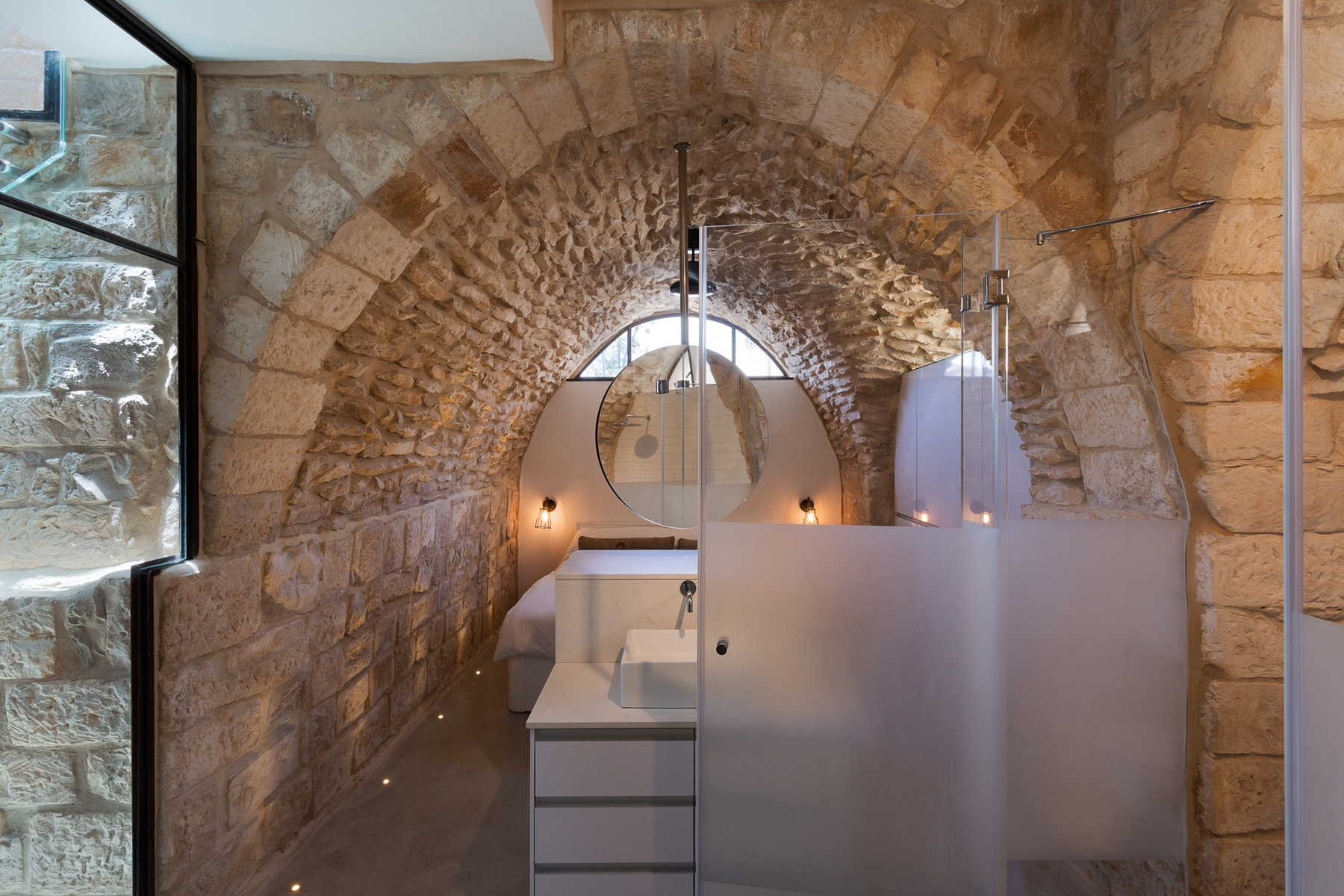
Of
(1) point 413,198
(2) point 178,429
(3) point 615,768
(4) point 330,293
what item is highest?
(1) point 413,198

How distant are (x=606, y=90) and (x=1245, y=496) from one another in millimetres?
2035

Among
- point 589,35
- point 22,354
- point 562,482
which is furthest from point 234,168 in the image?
point 562,482

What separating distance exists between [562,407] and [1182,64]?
16.1 feet

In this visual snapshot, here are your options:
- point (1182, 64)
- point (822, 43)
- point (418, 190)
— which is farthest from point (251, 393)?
point (1182, 64)

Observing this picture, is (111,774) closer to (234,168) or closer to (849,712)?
(234,168)

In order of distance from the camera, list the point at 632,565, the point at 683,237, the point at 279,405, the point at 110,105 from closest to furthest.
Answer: the point at 110,105 → the point at 279,405 → the point at 683,237 → the point at 632,565

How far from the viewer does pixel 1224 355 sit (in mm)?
1492

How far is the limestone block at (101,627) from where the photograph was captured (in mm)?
1503

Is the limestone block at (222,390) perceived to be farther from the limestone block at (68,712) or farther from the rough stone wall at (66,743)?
the limestone block at (68,712)

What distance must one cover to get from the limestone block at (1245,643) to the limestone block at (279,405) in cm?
266

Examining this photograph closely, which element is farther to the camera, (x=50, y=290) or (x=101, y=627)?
(x=101, y=627)

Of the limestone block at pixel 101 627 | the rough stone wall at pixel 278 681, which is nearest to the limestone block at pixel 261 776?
the rough stone wall at pixel 278 681

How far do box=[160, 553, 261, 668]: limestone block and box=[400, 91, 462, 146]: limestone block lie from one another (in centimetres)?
137

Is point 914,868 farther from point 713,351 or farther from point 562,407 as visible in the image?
point 562,407
